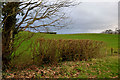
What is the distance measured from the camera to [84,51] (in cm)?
839

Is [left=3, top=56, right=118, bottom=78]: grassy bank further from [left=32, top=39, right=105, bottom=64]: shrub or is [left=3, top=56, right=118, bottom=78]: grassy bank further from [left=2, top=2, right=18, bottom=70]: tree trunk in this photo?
[left=32, top=39, right=105, bottom=64]: shrub

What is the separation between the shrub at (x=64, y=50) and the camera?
7.12 meters

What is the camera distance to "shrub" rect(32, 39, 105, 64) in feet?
23.4

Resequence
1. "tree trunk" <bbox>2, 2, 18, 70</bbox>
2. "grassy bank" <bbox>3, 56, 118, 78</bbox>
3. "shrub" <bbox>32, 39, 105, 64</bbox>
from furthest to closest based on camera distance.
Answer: "shrub" <bbox>32, 39, 105, 64</bbox> < "tree trunk" <bbox>2, 2, 18, 70</bbox> < "grassy bank" <bbox>3, 56, 118, 78</bbox>

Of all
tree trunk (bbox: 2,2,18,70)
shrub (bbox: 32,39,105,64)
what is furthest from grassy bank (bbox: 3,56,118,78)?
shrub (bbox: 32,39,105,64)

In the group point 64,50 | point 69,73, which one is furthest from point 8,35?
point 69,73

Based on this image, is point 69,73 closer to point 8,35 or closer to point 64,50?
point 64,50

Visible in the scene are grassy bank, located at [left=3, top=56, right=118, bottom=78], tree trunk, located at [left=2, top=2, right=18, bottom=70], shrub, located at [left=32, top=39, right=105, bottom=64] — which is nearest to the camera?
grassy bank, located at [left=3, top=56, right=118, bottom=78]

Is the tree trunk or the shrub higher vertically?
the tree trunk

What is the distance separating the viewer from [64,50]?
7.88 m

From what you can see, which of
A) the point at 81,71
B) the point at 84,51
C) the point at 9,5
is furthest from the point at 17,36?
the point at 84,51

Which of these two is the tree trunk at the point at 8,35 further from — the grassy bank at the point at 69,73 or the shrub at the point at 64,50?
the shrub at the point at 64,50

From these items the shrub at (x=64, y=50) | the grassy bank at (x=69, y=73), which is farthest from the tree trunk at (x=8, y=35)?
the shrub at (x=64, y=50)

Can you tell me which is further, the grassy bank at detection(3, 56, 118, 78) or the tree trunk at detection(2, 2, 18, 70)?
the tree trunk at detection(2, 2, 18, 70)
